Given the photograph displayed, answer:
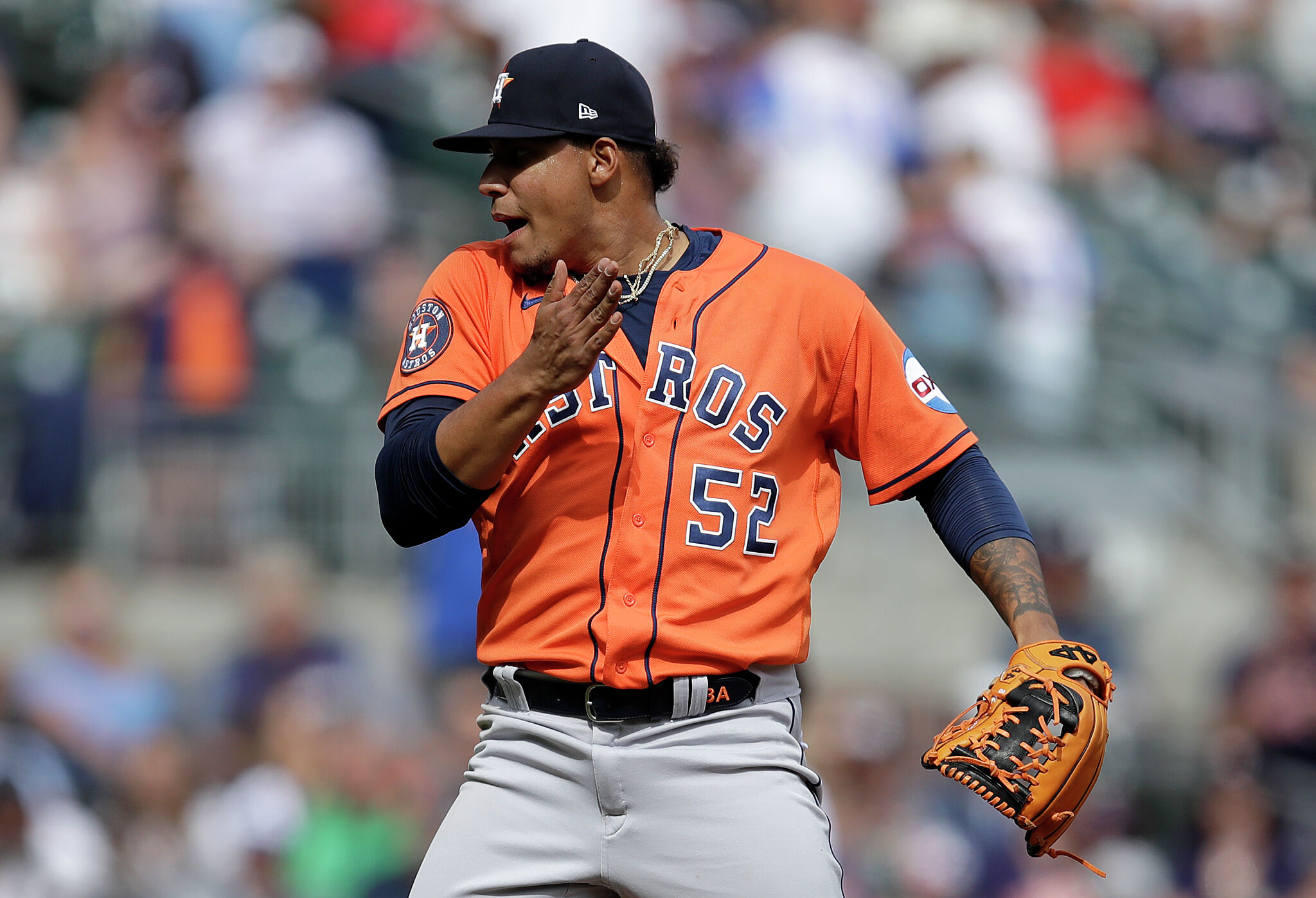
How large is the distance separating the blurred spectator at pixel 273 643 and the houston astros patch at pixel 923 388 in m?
4.20

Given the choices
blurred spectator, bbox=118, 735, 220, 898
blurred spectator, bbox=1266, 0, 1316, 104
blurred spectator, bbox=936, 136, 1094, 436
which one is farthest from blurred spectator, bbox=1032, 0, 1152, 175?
blurred spectator, bbox=118, 735, 220, 898

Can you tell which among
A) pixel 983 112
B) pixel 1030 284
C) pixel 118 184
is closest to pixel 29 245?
pixel 118 184

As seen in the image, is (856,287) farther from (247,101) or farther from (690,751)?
(247,101)

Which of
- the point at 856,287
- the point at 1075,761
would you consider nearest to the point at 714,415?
the point at 856,287

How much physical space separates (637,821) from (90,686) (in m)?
4.53

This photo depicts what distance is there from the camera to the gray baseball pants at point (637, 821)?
2.65 m

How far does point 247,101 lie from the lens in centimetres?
829

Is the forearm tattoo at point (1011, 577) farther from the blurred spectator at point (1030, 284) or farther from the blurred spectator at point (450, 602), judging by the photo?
the blurred spectator at point (1030, 284)

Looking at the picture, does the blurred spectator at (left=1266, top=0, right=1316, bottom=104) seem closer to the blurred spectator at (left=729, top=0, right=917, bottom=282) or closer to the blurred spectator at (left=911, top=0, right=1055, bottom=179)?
the blurred spectator at (left=911, top=0, right=1055, bottom=179)

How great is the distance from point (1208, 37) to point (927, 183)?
3.04 metres

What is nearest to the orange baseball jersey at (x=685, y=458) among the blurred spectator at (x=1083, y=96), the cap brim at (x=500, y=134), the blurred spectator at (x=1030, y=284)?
the cap brim at (x=500, y=134)

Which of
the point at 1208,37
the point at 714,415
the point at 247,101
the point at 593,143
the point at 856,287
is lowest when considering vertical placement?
the point at 714,415

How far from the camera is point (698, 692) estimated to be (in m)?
2.72

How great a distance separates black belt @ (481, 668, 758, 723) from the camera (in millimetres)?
2723
